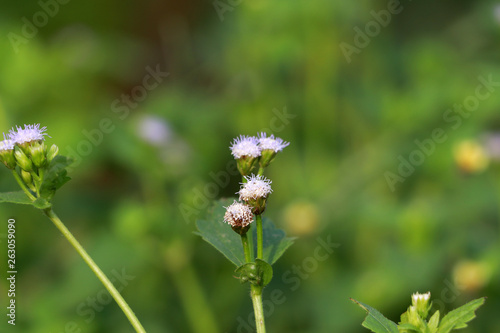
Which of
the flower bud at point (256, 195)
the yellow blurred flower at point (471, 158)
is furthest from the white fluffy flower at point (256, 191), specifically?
the yellow blurred flower at point (471, 158)

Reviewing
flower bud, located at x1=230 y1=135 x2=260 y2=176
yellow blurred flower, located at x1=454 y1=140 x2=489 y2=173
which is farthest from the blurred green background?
flower bud, located at x1=230 y1=135 x2=260 y2=176

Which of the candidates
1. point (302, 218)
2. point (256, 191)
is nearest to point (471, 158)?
point (302, 218)

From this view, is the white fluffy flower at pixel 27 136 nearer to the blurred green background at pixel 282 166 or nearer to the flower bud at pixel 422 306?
the flower bud at pixel 422 306

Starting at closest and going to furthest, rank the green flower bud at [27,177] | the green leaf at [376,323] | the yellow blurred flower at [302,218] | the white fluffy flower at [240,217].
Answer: the green leaf at [376,323], the white fluffy flower at [240,217], the green flower bud at [27,177], the yellow blurred flower at [302,218]

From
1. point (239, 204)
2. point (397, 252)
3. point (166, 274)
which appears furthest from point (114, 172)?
point (239, 204)

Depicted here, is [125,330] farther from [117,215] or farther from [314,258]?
[314,258]

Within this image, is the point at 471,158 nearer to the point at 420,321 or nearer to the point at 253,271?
the point at 420,321
